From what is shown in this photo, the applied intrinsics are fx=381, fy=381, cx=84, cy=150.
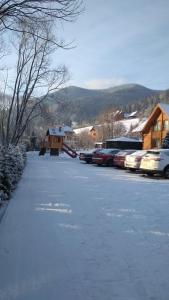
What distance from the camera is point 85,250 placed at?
6309mm

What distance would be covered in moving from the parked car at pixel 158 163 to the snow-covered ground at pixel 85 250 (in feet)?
28.7

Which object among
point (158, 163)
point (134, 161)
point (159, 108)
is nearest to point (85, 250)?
point (158, 163)

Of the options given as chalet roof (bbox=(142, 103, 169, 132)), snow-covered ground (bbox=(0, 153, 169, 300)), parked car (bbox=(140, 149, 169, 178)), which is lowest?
snow-covered ground (bbox=(0, 153, 169, 300))

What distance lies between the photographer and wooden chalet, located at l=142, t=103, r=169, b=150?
151ft

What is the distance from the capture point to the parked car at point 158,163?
786 inches

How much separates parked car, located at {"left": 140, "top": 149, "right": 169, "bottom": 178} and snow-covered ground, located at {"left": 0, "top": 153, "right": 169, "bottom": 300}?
8.75 meters

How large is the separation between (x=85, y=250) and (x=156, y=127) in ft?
143

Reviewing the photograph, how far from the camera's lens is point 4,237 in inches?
281

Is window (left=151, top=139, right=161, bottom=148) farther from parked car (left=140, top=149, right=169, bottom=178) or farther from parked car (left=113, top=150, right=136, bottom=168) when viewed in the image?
parked car (left=140, top=149, right=169, bottom=178)

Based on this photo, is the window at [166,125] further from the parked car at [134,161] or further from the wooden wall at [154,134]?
the parked car at [134,161]

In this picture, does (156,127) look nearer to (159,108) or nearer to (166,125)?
(166,125)

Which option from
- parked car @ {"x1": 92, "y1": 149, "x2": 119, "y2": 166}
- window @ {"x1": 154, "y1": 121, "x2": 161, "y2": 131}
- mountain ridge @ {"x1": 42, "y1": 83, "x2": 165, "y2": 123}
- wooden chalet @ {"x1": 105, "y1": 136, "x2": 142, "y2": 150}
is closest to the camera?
parked car @ {"x1": 92, "y1": 149, "x2": 119, "y2": 166}

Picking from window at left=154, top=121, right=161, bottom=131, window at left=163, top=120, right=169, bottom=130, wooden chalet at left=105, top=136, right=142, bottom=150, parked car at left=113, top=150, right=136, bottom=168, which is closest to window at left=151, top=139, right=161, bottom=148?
window at left=154, top=121, right=161, bottom=131

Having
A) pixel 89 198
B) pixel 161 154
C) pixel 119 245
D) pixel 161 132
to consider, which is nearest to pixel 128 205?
pixel 89 198
